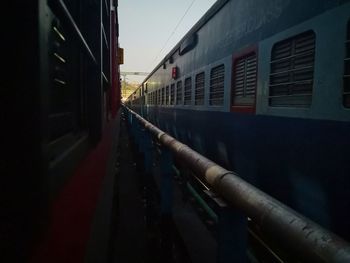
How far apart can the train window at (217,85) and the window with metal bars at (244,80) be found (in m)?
0.46

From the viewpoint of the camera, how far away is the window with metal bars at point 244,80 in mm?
3678

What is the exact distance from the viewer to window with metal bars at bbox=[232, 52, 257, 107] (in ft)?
12.1

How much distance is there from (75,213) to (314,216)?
6.11 ft

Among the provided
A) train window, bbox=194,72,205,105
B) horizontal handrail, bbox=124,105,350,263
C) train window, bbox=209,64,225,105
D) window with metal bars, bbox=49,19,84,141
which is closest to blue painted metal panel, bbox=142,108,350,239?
train window, bbox=209,64,225,105

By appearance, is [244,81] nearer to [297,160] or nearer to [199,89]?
[297,160]

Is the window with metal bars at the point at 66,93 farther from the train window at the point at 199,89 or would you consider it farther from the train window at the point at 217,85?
the train window at the point at 199,89

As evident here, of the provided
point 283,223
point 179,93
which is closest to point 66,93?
point 283,223

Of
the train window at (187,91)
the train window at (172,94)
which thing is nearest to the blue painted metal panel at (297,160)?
the train window at (187,91)

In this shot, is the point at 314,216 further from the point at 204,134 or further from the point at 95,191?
the point at 204,134

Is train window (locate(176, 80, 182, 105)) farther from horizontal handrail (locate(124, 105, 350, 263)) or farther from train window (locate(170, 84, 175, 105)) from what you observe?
horizontal handrail (locate(124, 105, 350, 263))

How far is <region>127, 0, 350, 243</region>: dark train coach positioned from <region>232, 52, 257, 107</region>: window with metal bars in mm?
11

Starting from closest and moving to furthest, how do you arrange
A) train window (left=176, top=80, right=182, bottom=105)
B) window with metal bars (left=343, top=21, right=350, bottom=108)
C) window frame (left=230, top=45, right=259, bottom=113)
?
1. window with metal bars (left=343, top=21, right=350, bottom=108)
2. window frame (left=230, top=45, right=259, bottom=113)
3. train window (left=176, top=80, right=182, bottom=105)

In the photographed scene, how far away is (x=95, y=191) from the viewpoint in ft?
5.98

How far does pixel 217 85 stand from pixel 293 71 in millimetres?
2132
